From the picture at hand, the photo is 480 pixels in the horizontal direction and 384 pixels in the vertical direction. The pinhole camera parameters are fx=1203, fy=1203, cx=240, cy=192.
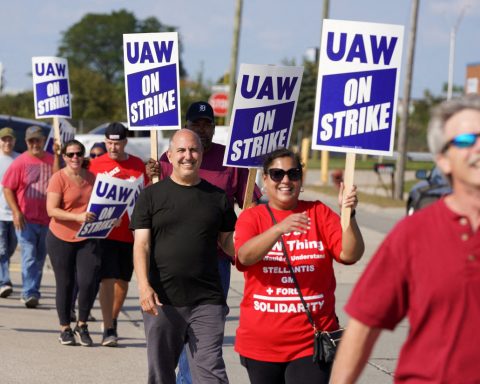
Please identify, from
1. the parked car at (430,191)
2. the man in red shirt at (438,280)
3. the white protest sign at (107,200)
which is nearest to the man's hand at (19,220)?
the white protest sign at (107,200)

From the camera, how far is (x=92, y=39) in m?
138

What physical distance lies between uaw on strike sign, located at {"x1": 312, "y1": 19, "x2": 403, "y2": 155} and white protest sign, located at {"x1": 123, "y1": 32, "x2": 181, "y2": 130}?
7.24ft

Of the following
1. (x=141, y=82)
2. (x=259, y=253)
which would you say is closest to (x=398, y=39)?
(x=259, y=253)

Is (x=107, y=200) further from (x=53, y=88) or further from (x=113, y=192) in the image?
(x=53, y=88)

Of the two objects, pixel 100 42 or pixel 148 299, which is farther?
pixel 100 42

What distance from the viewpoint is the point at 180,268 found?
671 centimetres

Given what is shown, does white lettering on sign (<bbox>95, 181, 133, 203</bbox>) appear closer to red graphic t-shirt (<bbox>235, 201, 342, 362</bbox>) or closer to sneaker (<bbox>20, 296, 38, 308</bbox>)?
sneaker (<bbox>20, 296, 38, 308</bbox>)

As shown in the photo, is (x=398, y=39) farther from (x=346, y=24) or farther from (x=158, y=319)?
(x=158, y=319)

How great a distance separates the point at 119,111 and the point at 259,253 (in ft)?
220

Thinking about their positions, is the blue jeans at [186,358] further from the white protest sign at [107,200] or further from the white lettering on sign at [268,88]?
the white protest sign at [107,200]

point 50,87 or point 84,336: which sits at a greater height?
point 50,87

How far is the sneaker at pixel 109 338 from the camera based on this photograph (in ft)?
33.0

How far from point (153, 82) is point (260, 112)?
1400mm

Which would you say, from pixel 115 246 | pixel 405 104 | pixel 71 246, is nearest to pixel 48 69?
pixel 71 246
